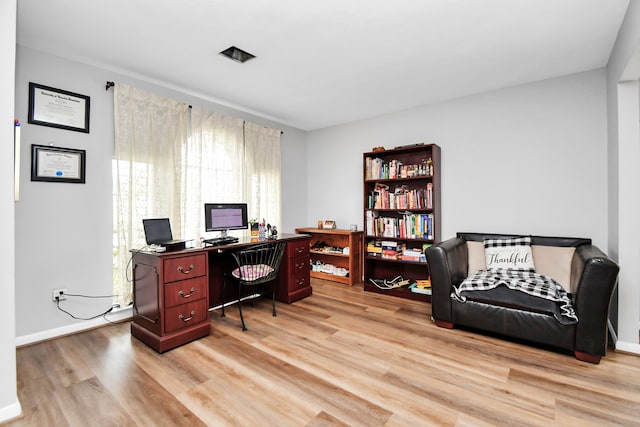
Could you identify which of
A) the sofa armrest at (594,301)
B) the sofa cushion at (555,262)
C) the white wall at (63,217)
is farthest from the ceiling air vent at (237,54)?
the sofa cushion at (555,262)

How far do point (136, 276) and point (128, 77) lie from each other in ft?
6.69

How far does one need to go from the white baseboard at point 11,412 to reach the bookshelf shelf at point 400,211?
335cm

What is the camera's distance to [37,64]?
2.57 m

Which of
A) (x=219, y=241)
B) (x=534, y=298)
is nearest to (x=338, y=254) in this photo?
(x=219, y=241)

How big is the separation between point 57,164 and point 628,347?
4952mm

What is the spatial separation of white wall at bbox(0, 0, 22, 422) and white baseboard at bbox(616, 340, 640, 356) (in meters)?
4.06

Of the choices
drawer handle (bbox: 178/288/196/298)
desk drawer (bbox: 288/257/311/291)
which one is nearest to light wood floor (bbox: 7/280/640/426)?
drawer handle (bbox: 178/288/196/298)

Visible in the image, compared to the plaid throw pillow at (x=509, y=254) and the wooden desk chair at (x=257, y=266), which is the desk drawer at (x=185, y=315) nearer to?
the wooden desk chair at (x=257, y=266)

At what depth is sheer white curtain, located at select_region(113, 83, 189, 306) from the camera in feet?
9.72

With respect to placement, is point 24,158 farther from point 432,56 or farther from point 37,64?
point 432,56

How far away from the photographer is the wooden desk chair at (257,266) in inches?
114

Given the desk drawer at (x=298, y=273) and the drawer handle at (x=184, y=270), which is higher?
the drawer handle at (x=184, y=270)

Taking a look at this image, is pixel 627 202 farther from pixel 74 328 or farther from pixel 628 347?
pixel 74 328

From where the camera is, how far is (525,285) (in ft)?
8.28
